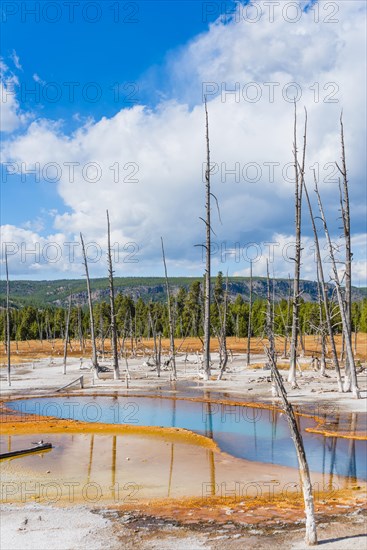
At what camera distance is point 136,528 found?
11.0 m

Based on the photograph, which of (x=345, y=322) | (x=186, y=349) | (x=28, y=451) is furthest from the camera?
(x=186, y=349)

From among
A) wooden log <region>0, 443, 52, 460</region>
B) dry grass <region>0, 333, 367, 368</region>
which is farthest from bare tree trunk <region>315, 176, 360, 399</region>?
dry grass <region>0, 333, 367, 368</region>

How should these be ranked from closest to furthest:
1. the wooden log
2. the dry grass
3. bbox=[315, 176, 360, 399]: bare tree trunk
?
the wooden log → bbox=[315, 176, 360, 399]: bare tree trunk → the dry grass

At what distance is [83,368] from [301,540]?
1659 inches

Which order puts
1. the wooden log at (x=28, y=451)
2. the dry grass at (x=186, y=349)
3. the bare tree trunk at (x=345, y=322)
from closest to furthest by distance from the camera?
the wooden log at (x=28, y=451) → the bare tree trunk at (x=345, y=322) → the dry grass at (x=186, y=349)

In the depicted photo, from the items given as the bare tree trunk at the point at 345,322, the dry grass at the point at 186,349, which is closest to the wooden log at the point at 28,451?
the bare tree trunk at the point at 345,322

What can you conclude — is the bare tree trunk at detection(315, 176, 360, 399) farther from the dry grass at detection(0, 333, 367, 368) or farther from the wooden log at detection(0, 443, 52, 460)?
the dry grass at detection(0, 333, 367, 368)

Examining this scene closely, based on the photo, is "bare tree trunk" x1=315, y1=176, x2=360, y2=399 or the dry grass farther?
the dry grass

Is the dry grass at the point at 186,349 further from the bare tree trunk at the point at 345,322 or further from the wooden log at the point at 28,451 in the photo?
the wooden log at the point at 28,451

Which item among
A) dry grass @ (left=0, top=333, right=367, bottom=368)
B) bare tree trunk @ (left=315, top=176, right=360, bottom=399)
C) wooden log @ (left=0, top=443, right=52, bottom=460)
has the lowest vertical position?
dry grass @ (left=0, top=333, right=367, bottom=368)

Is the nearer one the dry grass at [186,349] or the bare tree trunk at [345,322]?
the bare tree trunk at [345,322]

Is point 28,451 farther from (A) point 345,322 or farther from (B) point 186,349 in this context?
(B) point 186,349

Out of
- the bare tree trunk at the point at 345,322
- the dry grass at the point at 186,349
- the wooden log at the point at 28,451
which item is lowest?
the dry grass at the point at 186,349

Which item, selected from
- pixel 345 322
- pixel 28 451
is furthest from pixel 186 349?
pixel 28 451
